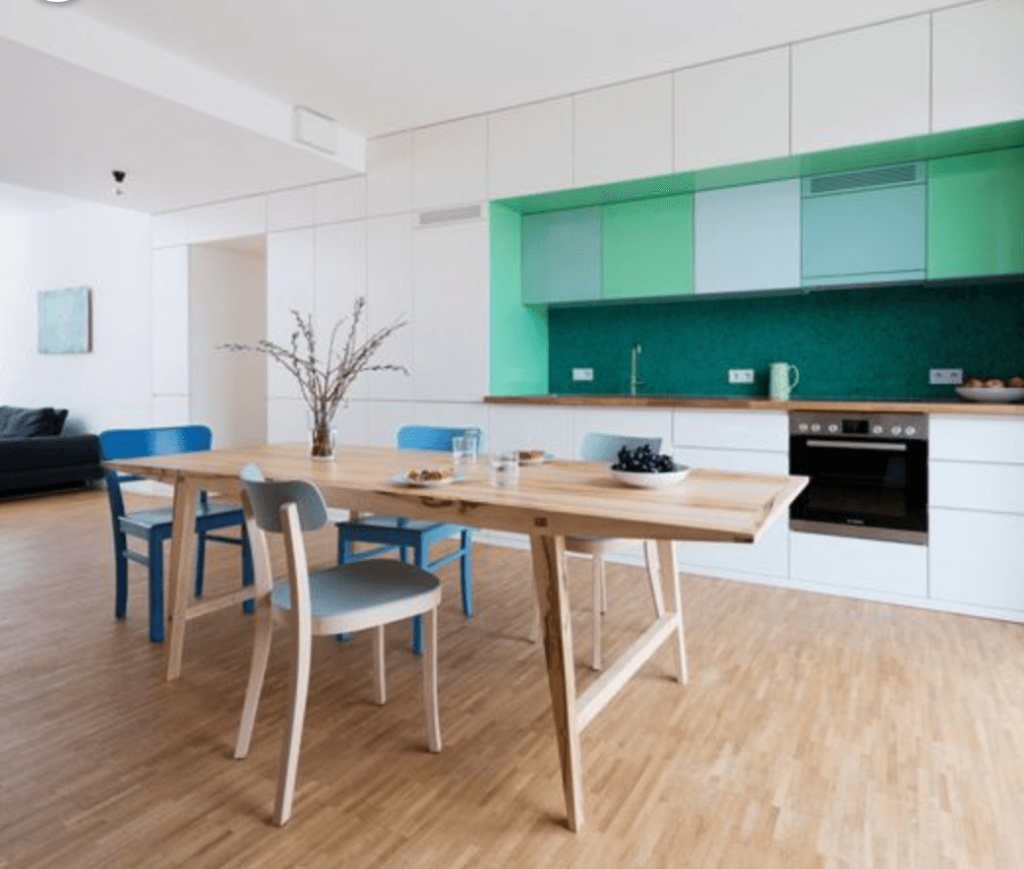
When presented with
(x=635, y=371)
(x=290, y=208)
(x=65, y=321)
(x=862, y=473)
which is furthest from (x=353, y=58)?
(x=65, y=321)

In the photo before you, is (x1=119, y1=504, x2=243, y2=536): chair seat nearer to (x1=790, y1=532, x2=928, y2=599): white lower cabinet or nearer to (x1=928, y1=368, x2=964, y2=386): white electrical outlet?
(x1=790, y1=532, x2=928, y2=599): white lower cabinet

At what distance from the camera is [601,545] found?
2.38m

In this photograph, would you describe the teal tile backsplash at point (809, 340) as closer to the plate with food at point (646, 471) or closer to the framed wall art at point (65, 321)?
the plate with food at point (646, 471)

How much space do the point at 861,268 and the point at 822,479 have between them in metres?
1.10

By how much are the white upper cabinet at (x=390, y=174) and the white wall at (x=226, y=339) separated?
1981 mm

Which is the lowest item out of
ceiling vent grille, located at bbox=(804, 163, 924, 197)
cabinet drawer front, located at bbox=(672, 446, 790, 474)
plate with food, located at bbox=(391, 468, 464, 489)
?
cabinet drawer front, located at bbox=(672, 446, 790, 474)

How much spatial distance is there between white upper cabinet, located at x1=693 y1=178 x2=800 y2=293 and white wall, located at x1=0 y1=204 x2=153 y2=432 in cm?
492

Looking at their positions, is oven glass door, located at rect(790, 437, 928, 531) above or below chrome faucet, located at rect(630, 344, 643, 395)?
below

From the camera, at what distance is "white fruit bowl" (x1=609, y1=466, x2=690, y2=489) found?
189 cm

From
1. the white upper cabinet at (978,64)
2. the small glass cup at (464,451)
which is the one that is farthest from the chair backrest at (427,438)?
the white upper cabinet at (978,64)

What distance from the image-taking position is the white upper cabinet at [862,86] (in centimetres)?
325

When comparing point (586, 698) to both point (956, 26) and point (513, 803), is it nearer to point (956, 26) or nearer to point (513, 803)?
point (513, 803)

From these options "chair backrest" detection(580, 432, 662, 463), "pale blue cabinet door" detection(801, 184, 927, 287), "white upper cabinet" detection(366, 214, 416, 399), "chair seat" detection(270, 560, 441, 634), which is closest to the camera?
"chair seat" detection(270, 560, 441, 634)

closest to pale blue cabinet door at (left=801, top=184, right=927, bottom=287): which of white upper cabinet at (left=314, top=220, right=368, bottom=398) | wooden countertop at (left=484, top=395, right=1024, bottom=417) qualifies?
wooden countertop at (left=484, top=395, right=1024, bottom=417)
